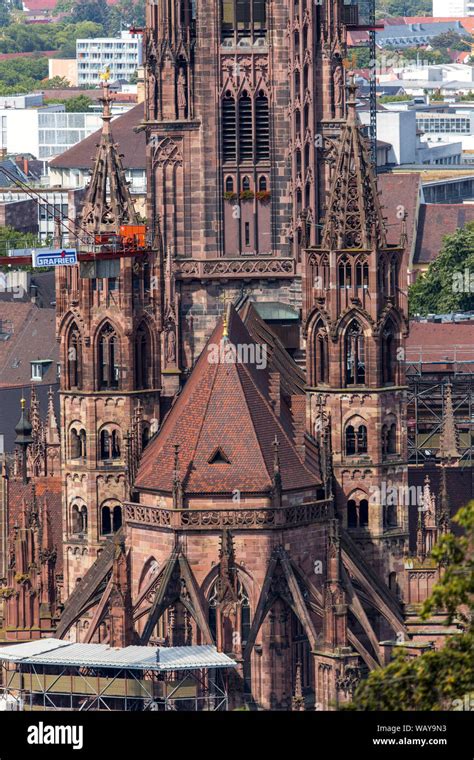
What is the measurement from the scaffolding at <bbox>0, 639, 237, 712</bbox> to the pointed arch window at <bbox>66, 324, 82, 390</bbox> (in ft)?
57.2

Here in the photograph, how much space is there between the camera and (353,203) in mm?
177250

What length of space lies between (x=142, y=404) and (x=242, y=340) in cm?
694

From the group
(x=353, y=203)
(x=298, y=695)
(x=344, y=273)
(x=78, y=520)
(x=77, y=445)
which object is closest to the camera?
(x=298, y=695)

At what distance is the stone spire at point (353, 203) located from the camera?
6964 inches

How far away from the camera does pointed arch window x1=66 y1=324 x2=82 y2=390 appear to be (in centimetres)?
18088

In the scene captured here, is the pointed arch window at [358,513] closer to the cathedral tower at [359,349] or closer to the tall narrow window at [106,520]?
the cathedral tower at [359,349]

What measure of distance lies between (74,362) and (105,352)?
1.66 m

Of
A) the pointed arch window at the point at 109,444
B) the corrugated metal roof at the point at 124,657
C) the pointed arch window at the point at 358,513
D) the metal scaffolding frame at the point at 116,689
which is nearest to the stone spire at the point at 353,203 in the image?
the pointed arch window at the point at 358,513

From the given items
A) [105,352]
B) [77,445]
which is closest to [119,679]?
[77,445]

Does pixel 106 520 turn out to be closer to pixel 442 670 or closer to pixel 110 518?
pixel 110 518
